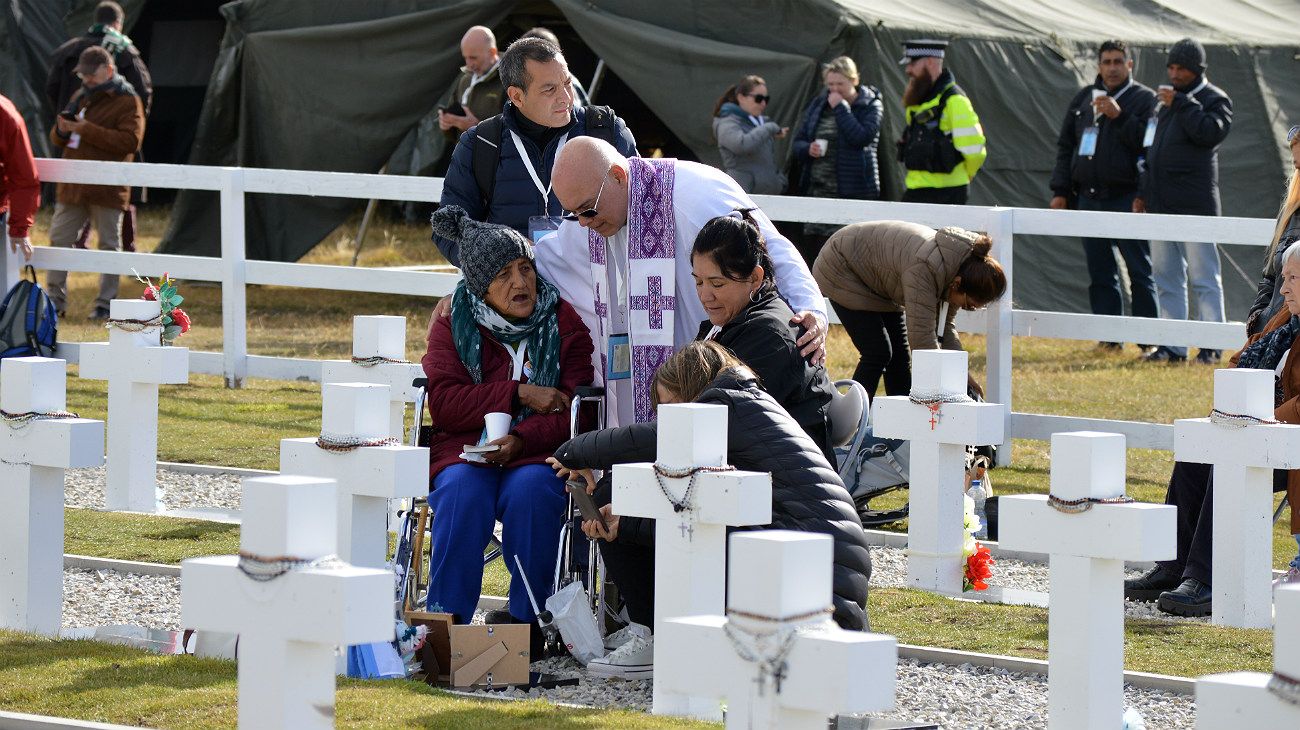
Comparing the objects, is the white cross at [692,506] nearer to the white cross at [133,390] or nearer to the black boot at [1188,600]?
the black boot at [1188,600]

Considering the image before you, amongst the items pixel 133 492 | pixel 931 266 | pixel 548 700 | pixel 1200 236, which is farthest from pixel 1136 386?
pixel 548 700

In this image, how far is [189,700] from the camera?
15.1 ft

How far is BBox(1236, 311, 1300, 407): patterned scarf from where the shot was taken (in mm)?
6551

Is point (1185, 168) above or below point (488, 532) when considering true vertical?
above

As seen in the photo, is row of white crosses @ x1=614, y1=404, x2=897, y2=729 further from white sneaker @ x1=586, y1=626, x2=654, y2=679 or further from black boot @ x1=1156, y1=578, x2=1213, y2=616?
black boot @ x1=1156, y1=578, x2=1213, y2=616

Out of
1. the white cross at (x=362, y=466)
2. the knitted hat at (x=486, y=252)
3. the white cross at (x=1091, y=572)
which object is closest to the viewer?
the white cross at (x=1091, y=572)

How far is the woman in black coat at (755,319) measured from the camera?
5.39m

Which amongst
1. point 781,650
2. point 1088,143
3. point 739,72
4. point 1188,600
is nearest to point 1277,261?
point 1188,600

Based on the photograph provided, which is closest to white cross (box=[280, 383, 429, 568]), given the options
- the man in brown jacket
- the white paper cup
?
the white paper cup

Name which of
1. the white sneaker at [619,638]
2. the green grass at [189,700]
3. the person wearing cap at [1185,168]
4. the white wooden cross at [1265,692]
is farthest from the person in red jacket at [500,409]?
the person wearing cap at [1185,168]

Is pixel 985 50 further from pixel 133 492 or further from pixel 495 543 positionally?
pixel 495 543

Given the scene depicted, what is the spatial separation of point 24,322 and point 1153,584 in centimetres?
678

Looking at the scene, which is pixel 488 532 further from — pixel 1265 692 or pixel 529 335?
pixel 1265 692

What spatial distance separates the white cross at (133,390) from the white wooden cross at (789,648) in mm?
4885
